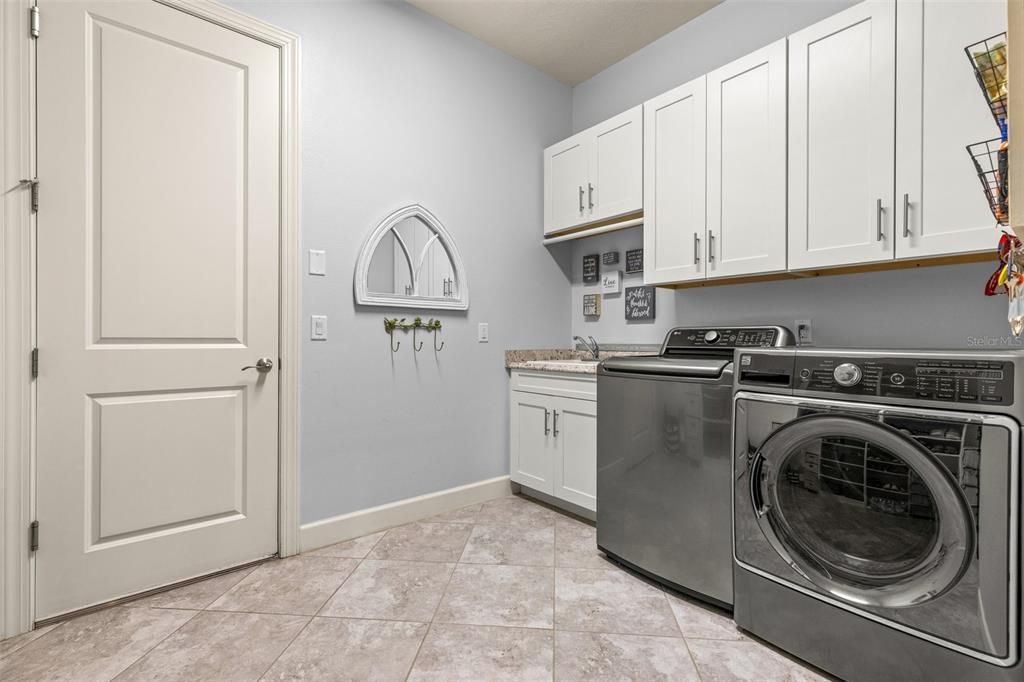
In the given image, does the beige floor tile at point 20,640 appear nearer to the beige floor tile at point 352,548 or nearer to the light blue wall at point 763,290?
the beige floor tile at point 352,548

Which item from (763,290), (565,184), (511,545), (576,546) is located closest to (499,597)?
(511,545)

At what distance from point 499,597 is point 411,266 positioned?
65.8 inches

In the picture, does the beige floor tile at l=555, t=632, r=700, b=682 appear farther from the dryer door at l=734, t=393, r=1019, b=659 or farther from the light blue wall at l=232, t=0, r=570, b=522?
the light blue wall at l=232, t=0, r=570, b=522

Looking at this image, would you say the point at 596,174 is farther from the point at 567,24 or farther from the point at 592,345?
the point at 592,345

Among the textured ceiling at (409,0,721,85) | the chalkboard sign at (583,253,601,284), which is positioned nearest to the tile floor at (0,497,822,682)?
the chalkboard sign at (583,253,601,284)

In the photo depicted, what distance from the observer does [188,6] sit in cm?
197

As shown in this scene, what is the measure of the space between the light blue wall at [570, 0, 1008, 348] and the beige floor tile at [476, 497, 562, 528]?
3.81 ft

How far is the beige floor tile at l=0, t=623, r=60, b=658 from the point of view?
1568 millimetres

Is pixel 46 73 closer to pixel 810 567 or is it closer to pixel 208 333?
pixel 208 333

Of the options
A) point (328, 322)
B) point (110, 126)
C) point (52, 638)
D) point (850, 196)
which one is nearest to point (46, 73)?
point (110, 126)

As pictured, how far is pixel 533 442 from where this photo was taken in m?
2.89

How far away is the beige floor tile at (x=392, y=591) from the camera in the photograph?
1.78m

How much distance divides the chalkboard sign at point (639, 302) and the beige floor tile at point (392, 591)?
5.83 feet

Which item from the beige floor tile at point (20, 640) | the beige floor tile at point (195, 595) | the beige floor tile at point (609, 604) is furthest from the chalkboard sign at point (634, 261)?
the beige floor tile at point (20, 640)
